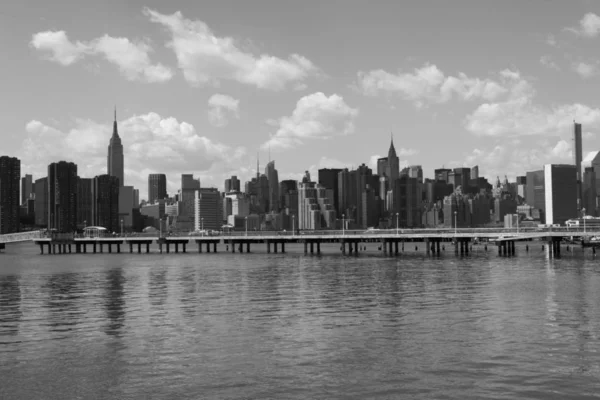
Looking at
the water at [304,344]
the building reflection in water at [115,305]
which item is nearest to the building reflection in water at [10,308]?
the water at [304,344]

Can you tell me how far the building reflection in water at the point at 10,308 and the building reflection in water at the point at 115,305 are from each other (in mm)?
5462

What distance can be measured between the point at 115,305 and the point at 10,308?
306 inches

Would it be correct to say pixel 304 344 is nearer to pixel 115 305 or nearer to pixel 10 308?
pixel 115 305

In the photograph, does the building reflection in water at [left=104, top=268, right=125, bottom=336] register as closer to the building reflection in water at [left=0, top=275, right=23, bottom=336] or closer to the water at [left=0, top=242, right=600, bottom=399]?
the water at [left=0, top=242, right=600, bottom=399]

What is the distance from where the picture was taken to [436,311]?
43.6m

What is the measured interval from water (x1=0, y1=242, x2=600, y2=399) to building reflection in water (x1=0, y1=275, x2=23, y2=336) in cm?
20

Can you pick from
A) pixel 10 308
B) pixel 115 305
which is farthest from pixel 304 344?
pixel 10 308

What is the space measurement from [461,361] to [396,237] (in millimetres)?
112502

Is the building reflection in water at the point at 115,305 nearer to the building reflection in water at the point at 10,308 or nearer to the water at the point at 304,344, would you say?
the water at the point at 304,344

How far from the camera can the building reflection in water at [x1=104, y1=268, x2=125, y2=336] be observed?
37.9m

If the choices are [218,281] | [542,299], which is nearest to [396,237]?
[218,281]

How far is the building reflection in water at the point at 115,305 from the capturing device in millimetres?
37906

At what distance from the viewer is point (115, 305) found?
49.8m

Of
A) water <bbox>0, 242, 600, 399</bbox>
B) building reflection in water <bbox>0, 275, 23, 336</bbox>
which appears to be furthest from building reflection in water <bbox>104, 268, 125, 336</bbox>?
building reflection in water <bbox>0, 275, 23, 336</bbox>
